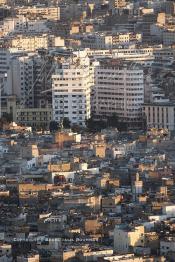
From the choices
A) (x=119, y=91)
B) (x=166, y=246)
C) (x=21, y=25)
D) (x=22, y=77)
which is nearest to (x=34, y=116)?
(x=119, y=91)

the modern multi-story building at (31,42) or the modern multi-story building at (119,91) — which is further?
the modern multi-story building at (31,42)

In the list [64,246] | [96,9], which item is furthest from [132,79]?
[96,9]

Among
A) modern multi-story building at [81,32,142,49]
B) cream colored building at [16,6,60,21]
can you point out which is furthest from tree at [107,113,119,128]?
cream colored building at [16,6,60,21]

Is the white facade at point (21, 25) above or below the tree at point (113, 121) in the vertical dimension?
below

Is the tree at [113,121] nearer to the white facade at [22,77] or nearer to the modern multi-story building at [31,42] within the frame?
the white facade at [22,77]

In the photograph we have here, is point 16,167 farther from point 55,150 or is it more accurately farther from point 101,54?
point 101,54

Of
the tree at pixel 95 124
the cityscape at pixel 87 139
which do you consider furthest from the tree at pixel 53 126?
Answer: the tree at pixel 95 124

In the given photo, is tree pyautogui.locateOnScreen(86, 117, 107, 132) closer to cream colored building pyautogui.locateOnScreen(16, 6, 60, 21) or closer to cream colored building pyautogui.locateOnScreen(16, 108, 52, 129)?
cream colored building pyautogui.locateOnScreen(16, 108, 52, 129)
